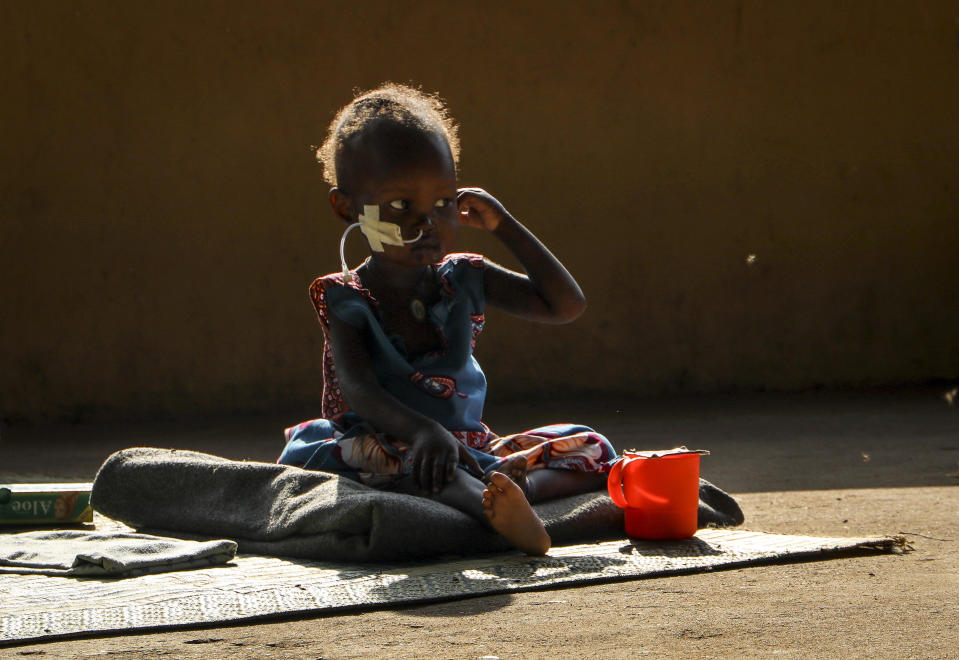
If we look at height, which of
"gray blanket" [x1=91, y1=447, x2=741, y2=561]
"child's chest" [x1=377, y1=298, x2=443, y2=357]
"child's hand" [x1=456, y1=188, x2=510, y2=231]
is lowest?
"gray blanket" [x1=91, y1=447, x2=741, y2=561]

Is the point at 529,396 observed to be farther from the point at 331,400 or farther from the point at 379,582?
the point at 379,582

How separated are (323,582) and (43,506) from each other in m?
1.13

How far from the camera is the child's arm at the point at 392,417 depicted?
9.30 ft

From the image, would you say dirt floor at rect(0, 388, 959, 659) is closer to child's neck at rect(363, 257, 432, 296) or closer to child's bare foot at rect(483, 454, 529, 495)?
child's bare foot at rect(483, 454, 529, 495)

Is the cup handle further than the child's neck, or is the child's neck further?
the child's neck

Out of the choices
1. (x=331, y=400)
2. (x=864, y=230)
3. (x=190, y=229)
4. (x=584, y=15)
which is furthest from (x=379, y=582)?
→ (x=864, y=230)

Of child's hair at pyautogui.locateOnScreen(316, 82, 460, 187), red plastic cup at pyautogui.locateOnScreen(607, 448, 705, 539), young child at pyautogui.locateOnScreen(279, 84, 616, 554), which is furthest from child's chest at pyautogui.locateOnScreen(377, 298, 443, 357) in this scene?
red plastic cup at pyautogui.locateOnScreen(607, 448, 705, 539)

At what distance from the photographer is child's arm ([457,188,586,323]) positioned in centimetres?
332

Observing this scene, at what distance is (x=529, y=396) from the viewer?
708 cm

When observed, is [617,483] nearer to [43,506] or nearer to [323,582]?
[323,582]

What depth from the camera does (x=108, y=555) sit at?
2.60 meters

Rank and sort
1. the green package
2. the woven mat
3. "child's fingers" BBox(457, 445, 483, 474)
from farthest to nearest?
the green package, "child's fingers" BBox(457, 445, 483, 474), the woven mat

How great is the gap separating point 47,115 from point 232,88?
96 centimetres

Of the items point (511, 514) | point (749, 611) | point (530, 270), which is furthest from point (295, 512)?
point (749, 611)
